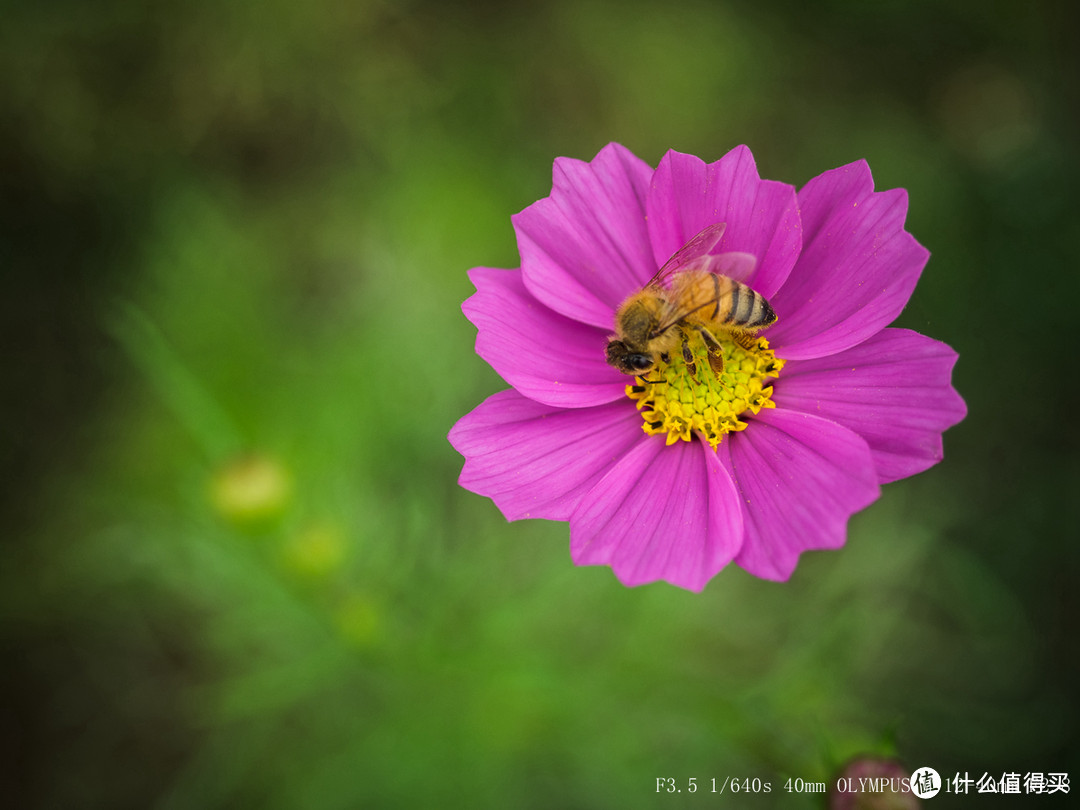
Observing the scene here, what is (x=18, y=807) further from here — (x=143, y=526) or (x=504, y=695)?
(x=504, y=695)

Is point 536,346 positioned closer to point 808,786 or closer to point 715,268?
point 715,268

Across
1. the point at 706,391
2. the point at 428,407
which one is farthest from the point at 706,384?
the point at 428,407

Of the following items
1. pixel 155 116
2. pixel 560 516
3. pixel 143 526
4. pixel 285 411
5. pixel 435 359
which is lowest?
pixel 560 516

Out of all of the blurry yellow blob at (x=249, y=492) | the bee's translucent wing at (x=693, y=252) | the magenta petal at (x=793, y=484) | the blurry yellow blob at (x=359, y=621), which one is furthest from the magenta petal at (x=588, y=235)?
the blurry yellow blob at (x=359, y=621)

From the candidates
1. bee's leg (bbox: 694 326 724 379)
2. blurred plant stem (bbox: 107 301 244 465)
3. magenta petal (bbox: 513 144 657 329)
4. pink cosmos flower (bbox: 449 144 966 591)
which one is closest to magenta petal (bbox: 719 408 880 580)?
pink cosmos flower (bbox: 449 144 966 591)

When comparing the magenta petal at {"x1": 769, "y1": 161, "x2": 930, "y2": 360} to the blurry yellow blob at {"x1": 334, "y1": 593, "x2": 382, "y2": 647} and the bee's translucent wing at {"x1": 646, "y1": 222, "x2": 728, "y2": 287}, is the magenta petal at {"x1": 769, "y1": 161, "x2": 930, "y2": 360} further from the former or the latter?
the blurry yellow blob at {"x1": 334, "y1": 593, "x2": 382, "y2": 647}

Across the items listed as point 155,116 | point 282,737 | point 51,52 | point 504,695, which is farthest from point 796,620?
point 51,52

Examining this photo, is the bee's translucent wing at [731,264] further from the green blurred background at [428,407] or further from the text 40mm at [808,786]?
the green blurred background at [428,407]
